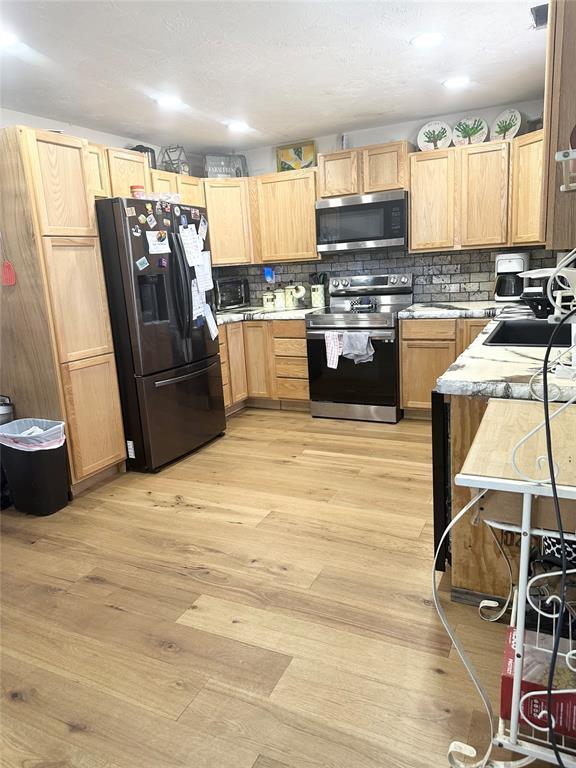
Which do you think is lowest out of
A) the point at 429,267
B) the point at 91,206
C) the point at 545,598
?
the point at 545,598

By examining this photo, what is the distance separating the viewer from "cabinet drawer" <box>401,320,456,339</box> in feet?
12.4

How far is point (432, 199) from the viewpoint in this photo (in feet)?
13.1

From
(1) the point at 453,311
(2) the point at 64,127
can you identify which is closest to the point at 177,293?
(2) the point at 64,127

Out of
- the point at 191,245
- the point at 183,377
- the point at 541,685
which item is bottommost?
the point at 541,685

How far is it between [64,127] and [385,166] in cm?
246

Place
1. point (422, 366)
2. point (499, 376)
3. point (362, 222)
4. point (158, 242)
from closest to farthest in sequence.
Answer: point (499, 376)
point (158, 242)
point (422, 366)
point (362, 222)

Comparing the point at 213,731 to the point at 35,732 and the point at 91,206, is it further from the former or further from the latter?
the point at 91,206

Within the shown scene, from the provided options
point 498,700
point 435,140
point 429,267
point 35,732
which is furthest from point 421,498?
point 435,140

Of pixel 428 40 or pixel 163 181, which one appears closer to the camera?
pixel 428 40

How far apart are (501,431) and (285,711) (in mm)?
1011

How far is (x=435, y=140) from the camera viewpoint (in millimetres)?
4074

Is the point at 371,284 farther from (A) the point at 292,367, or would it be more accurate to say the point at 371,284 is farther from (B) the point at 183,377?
(B) the point at 183,377

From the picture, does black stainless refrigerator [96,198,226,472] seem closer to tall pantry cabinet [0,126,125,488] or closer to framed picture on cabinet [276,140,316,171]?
tall pantry cabinet [0,126,125,488]

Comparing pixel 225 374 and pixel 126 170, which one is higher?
pixel 126 170
